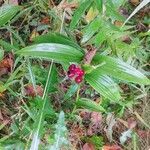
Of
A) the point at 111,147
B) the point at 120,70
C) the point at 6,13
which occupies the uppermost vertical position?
the point at 6,13

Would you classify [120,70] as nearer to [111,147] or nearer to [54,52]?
[54,52]

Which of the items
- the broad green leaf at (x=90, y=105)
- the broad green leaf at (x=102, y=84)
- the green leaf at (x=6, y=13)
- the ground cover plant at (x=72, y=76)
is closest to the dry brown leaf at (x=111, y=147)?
the ground cover plant at (x=72, y=76)

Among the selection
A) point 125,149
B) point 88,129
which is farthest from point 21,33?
point 125,149

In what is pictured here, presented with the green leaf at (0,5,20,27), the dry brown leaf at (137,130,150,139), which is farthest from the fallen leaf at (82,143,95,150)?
the green leaf at (0,5,20,27)

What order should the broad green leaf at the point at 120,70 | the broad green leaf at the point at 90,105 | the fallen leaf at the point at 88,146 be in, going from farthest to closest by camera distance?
the fallen leaf at the point at 88,146, the broad green leaf at the point at 90,105, the broad green leaf at the point at 120,70

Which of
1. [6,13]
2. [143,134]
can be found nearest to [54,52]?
[6,13]

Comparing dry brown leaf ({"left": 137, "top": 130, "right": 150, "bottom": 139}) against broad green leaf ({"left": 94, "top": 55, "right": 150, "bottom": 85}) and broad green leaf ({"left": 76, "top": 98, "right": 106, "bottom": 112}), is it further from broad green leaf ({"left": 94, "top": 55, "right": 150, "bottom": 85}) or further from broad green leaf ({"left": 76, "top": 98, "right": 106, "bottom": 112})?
broad green leaf ({"left": 94, "top": 55, "right": 150, "bottom": 85})

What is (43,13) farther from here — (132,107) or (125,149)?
(125,149)

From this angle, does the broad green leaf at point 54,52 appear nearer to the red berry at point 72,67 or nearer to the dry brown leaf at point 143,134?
the red berry at point 72,67
